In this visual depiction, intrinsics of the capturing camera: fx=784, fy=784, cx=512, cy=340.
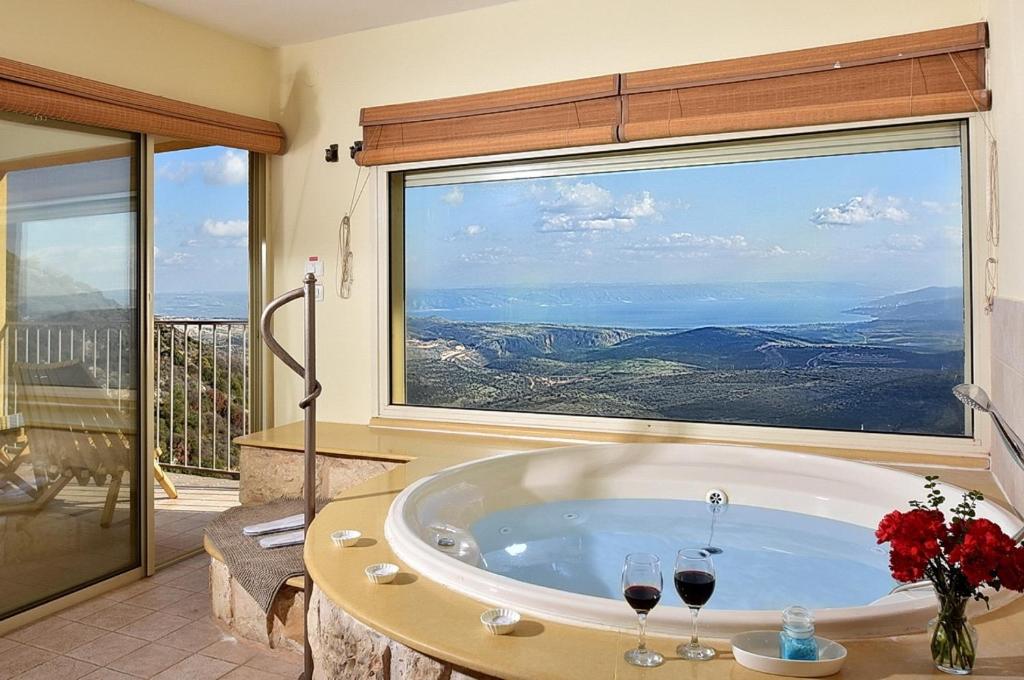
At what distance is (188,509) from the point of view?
Result: 475 cm

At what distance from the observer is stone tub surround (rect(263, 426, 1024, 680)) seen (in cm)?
136

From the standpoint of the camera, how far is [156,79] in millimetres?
3709

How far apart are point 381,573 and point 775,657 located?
0.88 meters

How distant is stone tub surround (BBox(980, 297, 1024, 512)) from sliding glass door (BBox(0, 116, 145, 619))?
11.3 ft

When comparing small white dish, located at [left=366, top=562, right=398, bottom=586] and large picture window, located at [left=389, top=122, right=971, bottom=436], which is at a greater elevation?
large picture window, located at [left=389, top=122, right=971, bottom=436]

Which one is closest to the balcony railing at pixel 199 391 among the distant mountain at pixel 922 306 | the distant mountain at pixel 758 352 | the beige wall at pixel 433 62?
the beige wall at pixel 433 62

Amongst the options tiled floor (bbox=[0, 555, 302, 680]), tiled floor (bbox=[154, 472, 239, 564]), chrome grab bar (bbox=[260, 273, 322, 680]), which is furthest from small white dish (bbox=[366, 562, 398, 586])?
tiled floor (bbox=[154, 472, 239, 564])

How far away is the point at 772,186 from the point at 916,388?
1.02 m

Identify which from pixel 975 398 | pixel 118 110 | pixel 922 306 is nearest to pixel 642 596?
pixel 975 398

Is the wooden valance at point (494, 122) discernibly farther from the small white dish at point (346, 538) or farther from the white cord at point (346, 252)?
the small white dish at point (346, 538)

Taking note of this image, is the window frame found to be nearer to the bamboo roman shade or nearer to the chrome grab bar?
the bamboo roman shade

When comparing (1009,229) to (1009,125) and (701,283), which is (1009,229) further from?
(701,283)

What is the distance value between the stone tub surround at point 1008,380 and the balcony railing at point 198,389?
463cm

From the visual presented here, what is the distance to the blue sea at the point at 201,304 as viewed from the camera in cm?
586
